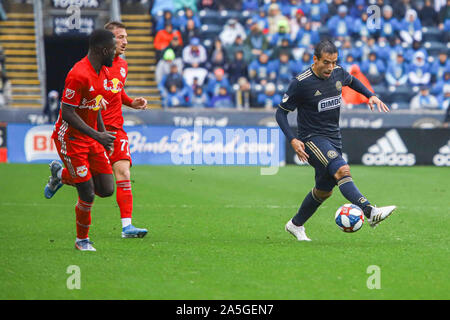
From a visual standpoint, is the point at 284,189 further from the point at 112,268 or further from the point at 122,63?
the point at 112,268

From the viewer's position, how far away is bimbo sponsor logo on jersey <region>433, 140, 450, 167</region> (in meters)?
Result: 21.2

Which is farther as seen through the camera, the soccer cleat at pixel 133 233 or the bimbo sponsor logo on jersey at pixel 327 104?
the soccer cleat at pixel 133 233

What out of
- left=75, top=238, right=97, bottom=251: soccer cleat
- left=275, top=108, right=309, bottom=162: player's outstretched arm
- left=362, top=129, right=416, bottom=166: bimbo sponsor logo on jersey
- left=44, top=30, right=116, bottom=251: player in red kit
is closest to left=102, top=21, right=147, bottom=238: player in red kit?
left=44, top=30, right=116, bottom=251: player in red kit

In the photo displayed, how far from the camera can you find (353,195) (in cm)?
832

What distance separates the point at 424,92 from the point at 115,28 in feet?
57.9

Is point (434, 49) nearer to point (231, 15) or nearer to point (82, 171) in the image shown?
point (231, 15)

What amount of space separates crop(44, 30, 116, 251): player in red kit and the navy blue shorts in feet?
6.76

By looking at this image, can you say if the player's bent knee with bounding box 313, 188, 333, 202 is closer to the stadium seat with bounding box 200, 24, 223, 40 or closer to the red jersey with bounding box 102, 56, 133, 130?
the red jersey with bounding box 102, 56, 133, 130

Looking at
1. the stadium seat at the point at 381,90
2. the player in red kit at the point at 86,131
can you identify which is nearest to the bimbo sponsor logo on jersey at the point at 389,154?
the stadium seat at the point at 381,90

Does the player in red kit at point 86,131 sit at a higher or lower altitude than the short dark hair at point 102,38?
lower

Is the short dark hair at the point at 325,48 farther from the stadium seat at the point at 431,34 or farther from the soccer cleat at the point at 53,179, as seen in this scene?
the stadium seat at the point at 431,34

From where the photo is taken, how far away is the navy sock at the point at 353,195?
8.21 metres

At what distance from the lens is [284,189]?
1532cm
